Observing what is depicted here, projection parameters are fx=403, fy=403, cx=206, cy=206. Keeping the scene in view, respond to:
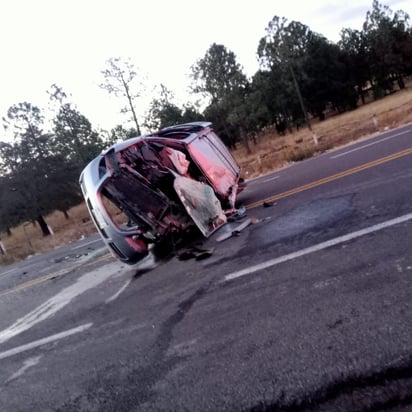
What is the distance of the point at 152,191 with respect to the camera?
274 inches

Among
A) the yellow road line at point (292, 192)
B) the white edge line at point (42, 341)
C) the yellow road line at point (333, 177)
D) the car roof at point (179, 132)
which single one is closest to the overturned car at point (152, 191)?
the car roof at point (179, 132)

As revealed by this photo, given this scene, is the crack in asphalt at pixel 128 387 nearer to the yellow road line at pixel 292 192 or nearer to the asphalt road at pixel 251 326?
the asphalt road at pixel 251 326

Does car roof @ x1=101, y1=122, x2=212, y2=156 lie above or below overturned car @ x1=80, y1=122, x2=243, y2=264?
above

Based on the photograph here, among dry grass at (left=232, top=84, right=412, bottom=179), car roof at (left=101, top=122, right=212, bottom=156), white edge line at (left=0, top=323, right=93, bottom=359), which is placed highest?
car roof at (left=101, top=122, right=212, bottom=156)

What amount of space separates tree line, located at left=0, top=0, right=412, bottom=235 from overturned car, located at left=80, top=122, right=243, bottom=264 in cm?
2799

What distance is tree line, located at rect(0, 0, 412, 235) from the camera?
111ft

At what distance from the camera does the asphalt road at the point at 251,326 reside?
2.56 meters

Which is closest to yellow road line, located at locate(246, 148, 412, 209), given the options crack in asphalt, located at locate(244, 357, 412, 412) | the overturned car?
the overturned car

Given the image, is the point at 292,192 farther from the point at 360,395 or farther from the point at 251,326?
the point at 360,395

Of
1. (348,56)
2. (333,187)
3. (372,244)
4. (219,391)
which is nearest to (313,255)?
(372,244)

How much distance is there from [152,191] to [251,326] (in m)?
3.94

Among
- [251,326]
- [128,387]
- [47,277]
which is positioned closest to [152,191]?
[251,326]

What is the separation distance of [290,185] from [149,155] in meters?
4.15

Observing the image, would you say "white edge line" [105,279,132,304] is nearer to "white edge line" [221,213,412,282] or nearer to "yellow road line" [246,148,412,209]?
"white edge line" [221,213,412,282]
